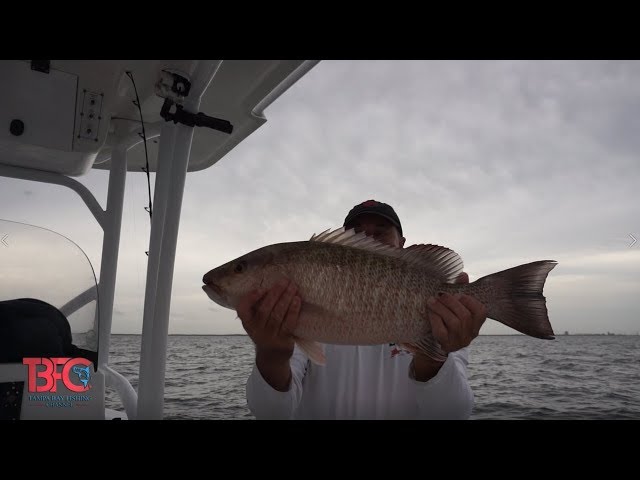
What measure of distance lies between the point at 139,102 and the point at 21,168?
5.07 feet

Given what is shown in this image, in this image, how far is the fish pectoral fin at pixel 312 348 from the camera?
7.67ft

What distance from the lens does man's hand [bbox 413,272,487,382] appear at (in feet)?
7.27

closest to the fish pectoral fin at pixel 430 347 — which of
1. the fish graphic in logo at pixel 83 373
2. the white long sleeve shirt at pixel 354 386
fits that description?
the white long sleeve shirt at pixel 354 386

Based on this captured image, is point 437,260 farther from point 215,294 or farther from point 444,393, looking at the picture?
point 215,294

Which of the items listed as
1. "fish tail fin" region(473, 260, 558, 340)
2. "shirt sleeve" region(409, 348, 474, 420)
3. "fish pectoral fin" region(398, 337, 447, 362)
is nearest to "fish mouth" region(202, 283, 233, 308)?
"fish pectoral fin" region(398, 337, 447, 362)

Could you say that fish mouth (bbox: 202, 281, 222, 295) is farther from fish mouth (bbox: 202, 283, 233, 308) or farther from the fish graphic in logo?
the fish graphic in logo

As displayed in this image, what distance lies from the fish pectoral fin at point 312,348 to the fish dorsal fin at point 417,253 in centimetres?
60

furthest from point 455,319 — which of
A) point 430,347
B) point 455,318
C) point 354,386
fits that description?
point 354,386
